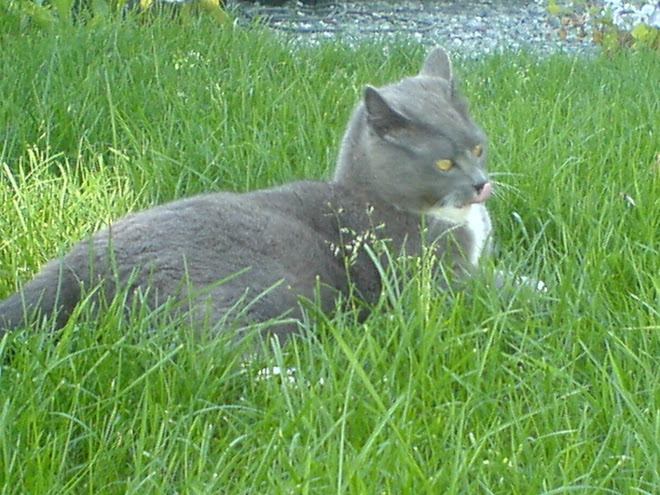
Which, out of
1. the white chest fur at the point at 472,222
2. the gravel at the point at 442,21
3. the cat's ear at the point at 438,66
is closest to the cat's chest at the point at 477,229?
the white chest fur at the point at 472,222

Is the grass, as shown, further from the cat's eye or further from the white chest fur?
the cat's eye

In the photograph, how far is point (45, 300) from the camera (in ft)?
7.16

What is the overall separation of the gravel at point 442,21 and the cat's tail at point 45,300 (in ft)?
15.0

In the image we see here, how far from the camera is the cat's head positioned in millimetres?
2600

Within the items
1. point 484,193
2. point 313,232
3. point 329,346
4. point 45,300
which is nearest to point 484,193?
point 484,193

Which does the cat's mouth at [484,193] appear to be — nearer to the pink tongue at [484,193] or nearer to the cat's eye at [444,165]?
the pink tongue at [484,193]

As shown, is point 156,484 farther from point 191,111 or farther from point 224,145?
point 191,111

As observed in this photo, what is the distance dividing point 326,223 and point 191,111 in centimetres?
112

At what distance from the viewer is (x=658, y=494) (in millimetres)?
1587

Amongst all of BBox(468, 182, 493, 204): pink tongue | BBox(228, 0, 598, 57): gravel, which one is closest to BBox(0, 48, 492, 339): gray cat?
BBox(468, 182, 493, 204): pink tongue

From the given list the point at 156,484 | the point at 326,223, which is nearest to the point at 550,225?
the point at 326,223

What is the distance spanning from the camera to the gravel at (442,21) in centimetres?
696

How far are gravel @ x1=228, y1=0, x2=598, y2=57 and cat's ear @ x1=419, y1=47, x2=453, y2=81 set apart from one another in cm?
347

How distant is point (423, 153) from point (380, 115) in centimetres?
15
